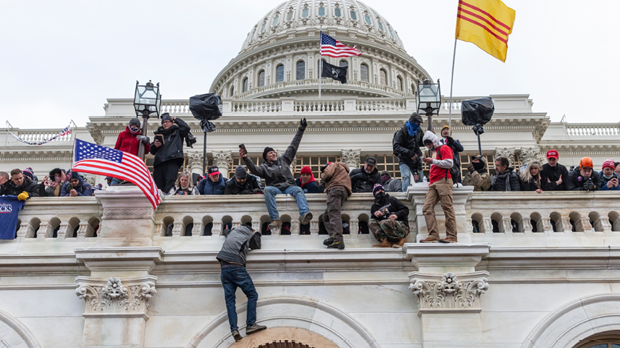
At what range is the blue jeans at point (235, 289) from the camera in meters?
9.12

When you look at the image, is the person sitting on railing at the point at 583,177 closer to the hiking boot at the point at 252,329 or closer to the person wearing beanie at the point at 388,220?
the person wearing beanie at the point at 388,220

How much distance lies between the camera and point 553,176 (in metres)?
11.4

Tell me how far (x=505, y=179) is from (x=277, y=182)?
13.7ft

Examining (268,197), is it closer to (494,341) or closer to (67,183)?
(494,341)

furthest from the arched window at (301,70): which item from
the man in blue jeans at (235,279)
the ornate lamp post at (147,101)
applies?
the man in blue jeans at (235,279)

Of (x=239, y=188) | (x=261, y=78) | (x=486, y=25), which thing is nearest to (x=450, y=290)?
(x=239, y=188)

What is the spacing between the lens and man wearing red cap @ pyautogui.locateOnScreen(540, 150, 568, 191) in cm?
1125

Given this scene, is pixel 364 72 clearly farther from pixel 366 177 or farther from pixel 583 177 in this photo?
pixel 583 177

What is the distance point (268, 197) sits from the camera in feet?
33.3

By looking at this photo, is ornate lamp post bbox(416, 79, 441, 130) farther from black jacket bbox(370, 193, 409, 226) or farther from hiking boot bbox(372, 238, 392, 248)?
hiking boot bbox(372, 238, 392, 248)

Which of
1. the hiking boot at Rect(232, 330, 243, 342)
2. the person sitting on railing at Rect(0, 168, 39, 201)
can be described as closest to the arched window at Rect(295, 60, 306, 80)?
the person sitting on railing at Rect(0, 168, 39, 201)

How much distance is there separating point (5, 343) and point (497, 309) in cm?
731

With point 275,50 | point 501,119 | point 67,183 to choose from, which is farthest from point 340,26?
point 67,183

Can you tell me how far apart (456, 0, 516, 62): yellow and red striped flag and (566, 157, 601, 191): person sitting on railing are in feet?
12.9
